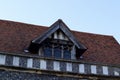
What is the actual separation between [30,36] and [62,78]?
4.08 meters

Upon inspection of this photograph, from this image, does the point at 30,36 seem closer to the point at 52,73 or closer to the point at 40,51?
the point at 40,51

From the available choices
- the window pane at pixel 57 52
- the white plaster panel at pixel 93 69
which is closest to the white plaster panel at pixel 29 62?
the window pane at pixel 57 52

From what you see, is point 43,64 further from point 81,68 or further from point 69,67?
point 81,68

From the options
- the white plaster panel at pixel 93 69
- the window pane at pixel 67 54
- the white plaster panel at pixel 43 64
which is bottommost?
the white plaster panel at pixel 93 69

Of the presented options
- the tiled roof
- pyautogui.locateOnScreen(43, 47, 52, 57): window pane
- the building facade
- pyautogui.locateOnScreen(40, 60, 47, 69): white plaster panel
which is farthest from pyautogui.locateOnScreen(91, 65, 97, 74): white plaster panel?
pyautogui.locateOnScreen(40, 60, 47, 69): white plaster panel

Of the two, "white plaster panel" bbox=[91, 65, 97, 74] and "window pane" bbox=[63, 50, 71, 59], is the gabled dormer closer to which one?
"window pane" bbox=[63, 50, 71, 59]

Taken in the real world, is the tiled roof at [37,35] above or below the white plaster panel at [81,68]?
above

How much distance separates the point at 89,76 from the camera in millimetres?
14766

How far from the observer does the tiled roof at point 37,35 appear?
52.7 ft

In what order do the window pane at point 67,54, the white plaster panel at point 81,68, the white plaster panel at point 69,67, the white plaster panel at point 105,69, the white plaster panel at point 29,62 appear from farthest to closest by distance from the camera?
1. the window pane at point 67,54
2. the white plaster panel at point 105,69
3. the white plaster panel at point 81,68
4. the white plaster panel at point 69,67
5. the white plaster panel at point 29,62

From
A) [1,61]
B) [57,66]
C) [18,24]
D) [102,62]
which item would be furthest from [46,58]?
[18,24]

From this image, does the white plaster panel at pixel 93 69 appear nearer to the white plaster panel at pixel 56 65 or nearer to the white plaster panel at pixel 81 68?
the white plaster panel at pixel 81 68

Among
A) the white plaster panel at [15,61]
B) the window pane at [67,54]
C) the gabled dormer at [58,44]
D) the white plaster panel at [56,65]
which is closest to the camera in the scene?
the white plaster panel at [15,61]

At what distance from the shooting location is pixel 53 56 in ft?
50.2
